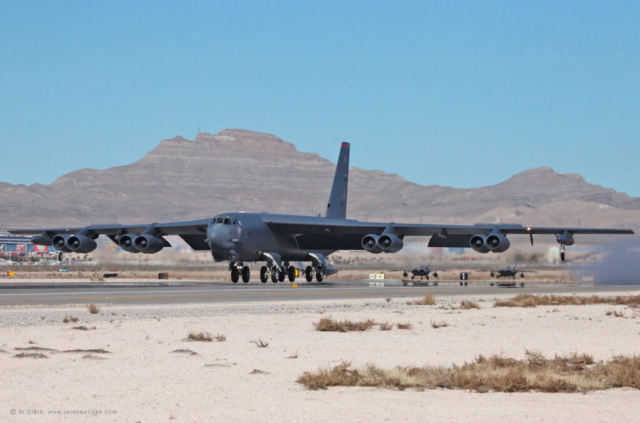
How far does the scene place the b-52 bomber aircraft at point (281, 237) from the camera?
4481cm

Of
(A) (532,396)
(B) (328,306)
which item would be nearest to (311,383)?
(A) (532,396)

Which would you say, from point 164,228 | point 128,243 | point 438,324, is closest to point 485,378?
point 438,324

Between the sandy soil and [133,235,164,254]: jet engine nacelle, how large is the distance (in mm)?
22198

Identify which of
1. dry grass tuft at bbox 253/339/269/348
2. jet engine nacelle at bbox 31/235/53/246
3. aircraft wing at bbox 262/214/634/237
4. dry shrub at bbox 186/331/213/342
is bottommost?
dry grass tuft at bbox 253/339/269/348

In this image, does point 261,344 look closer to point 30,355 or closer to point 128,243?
point 30,355

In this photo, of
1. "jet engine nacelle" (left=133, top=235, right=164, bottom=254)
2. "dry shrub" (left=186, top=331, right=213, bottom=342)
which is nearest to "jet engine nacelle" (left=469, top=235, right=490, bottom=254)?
"jet engine nacelle" (left=133, top=235, right=164, bottom=254)

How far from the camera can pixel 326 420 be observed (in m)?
8.77

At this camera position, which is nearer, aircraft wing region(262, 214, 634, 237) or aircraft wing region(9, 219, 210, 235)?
aircraft wing region(262, 214, 634, 237)

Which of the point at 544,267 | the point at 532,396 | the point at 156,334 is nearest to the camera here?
the point at 532,396

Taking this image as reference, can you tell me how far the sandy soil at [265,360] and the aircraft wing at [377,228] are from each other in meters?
22.5

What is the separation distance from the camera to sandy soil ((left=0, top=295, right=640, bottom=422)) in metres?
9.27

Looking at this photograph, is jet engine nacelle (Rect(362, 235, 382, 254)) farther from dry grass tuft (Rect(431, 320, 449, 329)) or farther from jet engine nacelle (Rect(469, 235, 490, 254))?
dry grass tuft (Rect(431, 320, 449, 329))

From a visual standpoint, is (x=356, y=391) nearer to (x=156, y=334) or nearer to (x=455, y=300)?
(x=156, y=334)

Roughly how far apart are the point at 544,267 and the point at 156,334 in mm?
59253
